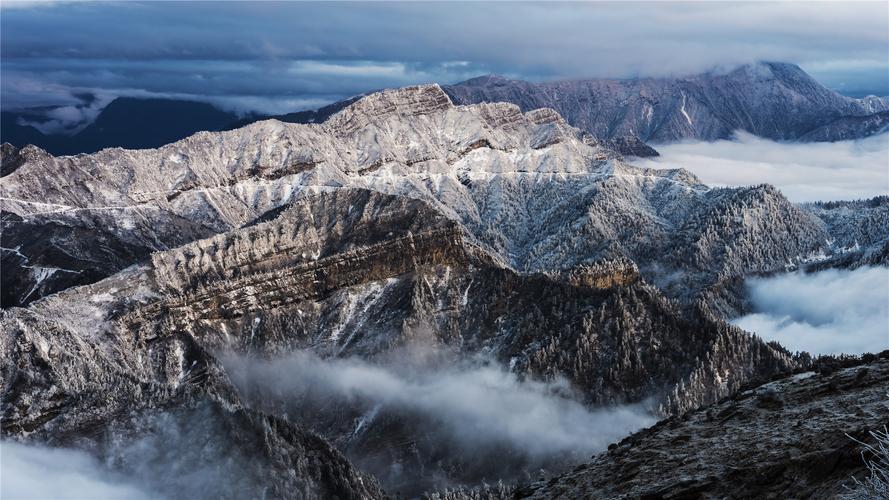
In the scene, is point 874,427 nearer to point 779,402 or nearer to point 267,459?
point 779,402

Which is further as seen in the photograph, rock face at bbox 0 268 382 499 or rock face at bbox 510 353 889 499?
rock face at bbox 0 268 382 499

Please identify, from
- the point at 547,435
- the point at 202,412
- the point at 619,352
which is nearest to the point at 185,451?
the point at 202,412

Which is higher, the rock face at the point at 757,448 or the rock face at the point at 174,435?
the rock face at the point at 757,448

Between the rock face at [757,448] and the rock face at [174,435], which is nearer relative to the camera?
the rock face at [757,448]

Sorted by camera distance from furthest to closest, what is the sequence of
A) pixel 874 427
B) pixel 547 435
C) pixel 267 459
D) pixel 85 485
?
pixel 547 435 < pixel 267 459 < pixel 85 485 < pixel 874 427

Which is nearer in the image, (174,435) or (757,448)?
(757,448)

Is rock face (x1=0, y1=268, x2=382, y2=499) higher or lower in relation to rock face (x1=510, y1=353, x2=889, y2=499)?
lower

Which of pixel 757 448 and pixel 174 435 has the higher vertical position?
pixel 757 448

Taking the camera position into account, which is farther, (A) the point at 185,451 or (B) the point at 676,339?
(B) the point at 676,339
